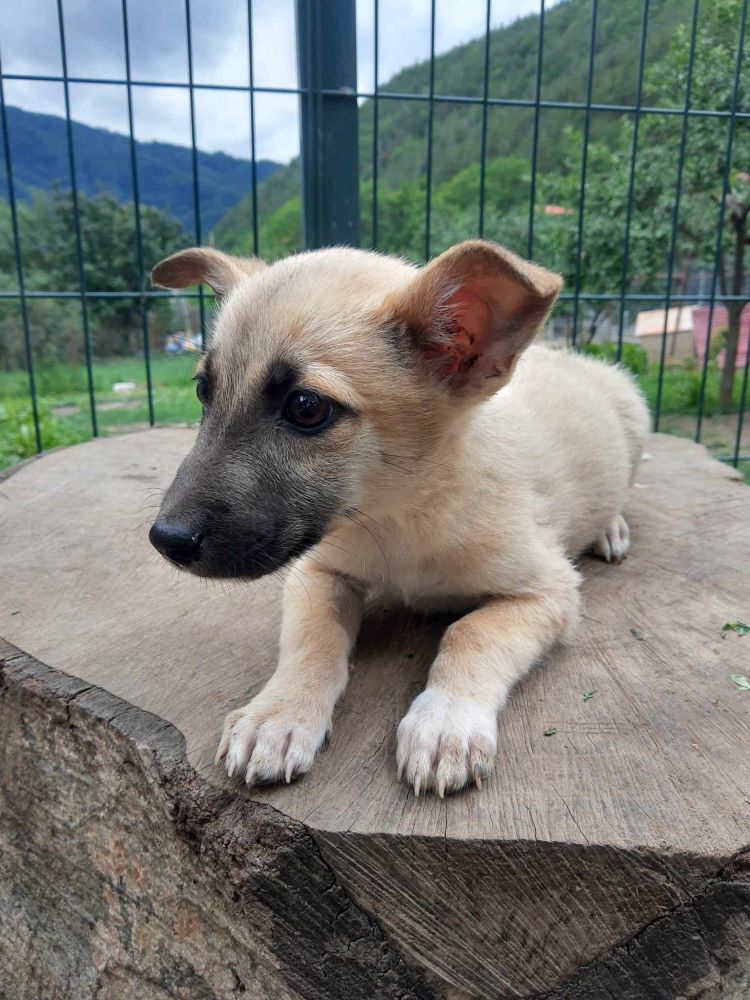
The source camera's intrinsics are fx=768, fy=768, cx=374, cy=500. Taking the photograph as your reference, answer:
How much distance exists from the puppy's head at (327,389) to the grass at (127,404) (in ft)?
17.7

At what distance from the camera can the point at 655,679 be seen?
2119 mm

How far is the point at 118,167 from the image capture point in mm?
11477

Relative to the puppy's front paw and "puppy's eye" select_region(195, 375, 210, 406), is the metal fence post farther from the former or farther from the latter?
the puppy's front paw

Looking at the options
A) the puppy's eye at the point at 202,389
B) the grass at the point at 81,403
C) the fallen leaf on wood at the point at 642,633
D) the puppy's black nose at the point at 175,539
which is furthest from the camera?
the grass at the point at 81,403

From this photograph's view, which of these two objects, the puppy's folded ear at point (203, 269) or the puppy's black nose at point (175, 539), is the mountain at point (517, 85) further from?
the puppy's black nose at point (175, 539)

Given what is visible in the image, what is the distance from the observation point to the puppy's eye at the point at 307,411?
6.39 ft

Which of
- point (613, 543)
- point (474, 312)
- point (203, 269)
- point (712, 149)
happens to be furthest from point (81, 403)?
point (474, 312)

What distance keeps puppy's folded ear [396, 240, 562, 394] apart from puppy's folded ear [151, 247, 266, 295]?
817 millimetres

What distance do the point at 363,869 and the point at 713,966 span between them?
2.31ft

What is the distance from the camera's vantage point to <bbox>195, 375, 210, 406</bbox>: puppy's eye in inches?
84.7

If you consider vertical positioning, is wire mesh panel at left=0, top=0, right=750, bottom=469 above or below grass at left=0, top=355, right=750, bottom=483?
above

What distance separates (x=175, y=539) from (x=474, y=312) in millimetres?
976

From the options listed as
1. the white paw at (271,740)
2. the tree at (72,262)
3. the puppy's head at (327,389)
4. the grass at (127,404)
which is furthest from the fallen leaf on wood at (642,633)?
the tree at (72,262)

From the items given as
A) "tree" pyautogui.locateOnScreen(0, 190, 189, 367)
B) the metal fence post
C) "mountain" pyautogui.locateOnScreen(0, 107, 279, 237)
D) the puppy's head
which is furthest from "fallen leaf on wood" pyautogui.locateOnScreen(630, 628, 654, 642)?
"tree" pyautogui.locateOnScreen(0, 190, 189, 367)
